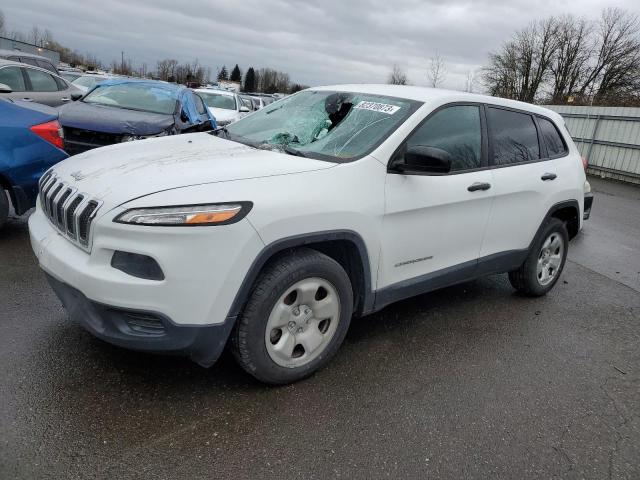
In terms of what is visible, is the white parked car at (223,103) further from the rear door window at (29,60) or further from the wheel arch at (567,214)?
the wheel arch at (567,214)

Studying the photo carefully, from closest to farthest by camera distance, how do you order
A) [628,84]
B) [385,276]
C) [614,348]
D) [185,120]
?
[385,276] < [614,348] < [185,120] < [628,84]

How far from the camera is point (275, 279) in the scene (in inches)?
104

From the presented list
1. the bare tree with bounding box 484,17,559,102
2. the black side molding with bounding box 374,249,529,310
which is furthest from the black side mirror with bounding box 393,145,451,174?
the bare tree with bounding box 484,17,559,102

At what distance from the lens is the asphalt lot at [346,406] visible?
2369 mm

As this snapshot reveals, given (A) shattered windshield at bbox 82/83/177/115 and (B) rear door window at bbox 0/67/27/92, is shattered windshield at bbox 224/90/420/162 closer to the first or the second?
(A) shattered windshield at bbox 82/83/177/115

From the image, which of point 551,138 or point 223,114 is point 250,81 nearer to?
point 223,114

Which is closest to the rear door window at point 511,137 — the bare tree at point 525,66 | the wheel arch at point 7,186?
the wheel arch at point 7,186

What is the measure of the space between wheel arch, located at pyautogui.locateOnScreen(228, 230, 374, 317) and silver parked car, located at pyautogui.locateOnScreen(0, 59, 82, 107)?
7.49m

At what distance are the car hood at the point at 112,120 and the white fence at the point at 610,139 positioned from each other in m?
14.5

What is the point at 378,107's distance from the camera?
3535 millimetres

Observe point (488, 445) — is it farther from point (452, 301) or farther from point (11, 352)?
point (11, 352)

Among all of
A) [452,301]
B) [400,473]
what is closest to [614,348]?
[452,301]

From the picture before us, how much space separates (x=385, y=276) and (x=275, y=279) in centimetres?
87

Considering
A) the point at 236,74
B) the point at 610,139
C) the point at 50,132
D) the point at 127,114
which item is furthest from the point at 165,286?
the point at 236,74
